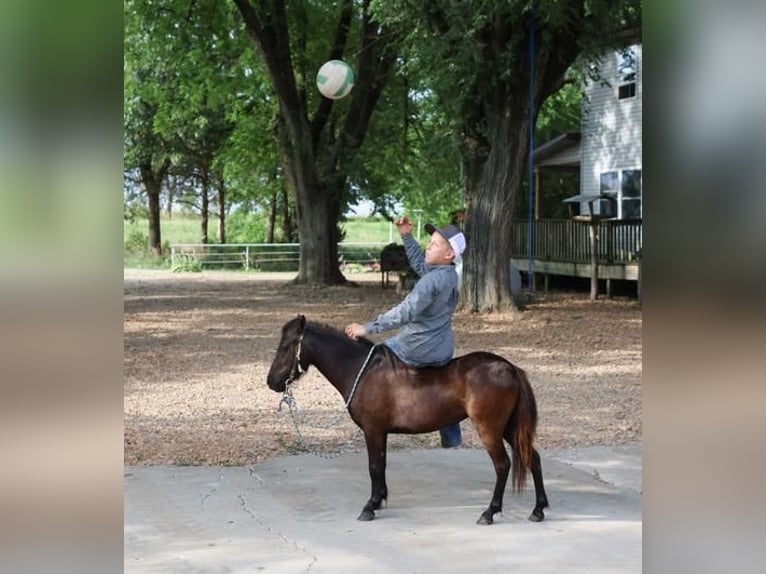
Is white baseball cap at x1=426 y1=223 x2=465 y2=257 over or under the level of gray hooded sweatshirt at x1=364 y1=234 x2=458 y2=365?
over

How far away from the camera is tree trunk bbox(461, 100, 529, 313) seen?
18.3 meters

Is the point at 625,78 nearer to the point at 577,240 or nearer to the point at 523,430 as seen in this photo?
the point at 577,240

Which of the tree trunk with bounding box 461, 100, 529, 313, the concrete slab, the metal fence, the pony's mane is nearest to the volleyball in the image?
the tree trunk with bounding box 461, 100, 529, 313

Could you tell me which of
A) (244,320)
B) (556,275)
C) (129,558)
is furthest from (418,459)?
(556,275)

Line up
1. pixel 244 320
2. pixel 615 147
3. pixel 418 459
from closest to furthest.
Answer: pixel 418 459 < pixel 244 320 < pixel 615 147

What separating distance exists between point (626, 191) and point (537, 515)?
79.6 feet

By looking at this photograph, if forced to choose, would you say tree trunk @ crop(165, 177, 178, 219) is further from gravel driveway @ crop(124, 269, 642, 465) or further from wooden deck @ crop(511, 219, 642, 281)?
gravel driveway @ crop(124, 269, 642, 465)

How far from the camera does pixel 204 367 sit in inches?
520

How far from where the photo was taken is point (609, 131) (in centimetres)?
2986
